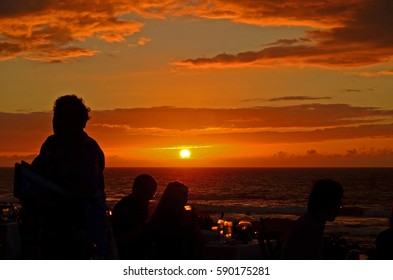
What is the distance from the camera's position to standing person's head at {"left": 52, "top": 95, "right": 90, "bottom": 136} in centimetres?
330

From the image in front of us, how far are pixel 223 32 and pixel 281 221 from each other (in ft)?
7.74

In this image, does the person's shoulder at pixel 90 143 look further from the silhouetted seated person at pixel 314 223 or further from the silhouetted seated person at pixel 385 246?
the silhouetted seated person at pixel 385 246

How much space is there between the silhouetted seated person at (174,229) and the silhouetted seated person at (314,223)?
81 centimetres

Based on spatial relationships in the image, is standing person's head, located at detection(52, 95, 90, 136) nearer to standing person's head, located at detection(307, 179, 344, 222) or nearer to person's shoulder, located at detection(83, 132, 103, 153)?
person's shoulder, located at detection(83, 132, 103, 153)

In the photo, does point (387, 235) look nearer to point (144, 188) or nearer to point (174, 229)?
point (174, 229)

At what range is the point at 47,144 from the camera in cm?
337

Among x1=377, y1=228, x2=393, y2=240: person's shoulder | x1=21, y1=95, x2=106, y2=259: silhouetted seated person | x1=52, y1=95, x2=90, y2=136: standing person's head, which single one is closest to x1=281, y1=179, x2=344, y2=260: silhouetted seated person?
x1=377, y1=228, x2=393, y2=240: person's shoulder

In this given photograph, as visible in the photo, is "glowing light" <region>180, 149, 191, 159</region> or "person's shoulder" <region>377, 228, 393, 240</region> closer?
"person's shoulder" <region>377, 228, 393, 240</region>

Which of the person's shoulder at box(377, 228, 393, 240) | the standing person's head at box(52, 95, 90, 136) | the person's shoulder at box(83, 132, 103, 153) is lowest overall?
the person's shoulder at box(377, 228, 393, 240)

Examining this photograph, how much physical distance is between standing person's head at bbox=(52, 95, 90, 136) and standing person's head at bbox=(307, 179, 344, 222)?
1373 mm

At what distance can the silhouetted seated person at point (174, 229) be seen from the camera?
175 inches
